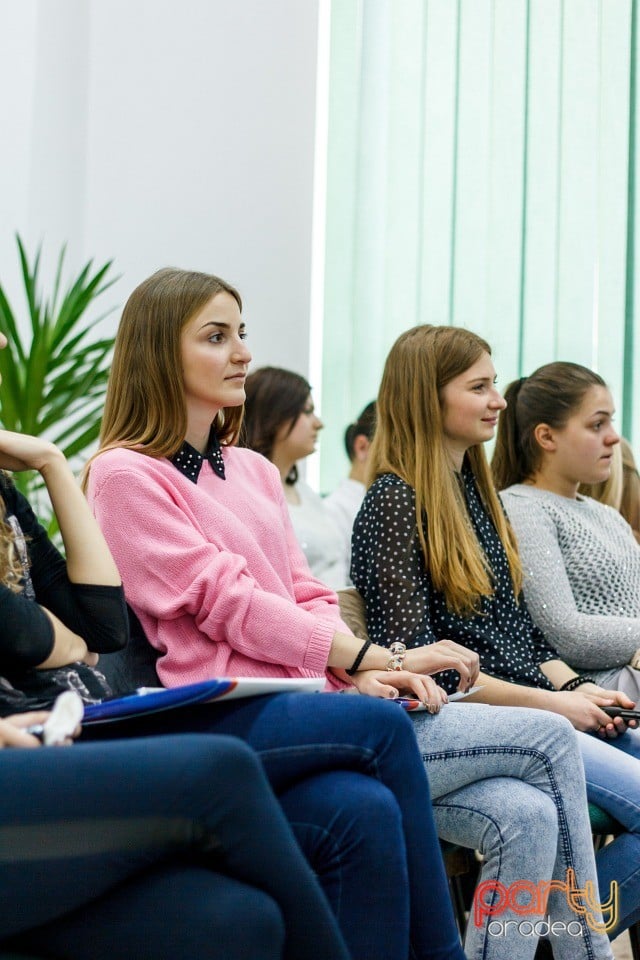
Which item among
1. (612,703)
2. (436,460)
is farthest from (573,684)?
(436,460)

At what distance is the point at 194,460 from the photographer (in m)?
1.79

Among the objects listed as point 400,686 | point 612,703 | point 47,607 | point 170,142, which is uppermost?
point 170,142

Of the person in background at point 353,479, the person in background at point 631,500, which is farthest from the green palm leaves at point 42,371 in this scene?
the person in background at point 631,500

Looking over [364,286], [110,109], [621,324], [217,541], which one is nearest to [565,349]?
[621,324]

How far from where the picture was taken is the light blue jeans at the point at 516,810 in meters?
1.60

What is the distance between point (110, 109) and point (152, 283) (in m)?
2.14

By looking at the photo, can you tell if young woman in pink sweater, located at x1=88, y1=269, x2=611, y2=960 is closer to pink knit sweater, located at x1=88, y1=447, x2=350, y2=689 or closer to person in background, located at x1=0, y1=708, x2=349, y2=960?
pink knit sweater, located at x1=88, y1=447, x2=350, y2=689

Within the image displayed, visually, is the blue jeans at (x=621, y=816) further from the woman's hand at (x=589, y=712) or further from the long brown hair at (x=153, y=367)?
the long brown hair at (x=153, y=367)

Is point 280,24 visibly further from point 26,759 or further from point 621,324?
point 26,759

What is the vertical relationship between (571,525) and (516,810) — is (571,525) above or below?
above

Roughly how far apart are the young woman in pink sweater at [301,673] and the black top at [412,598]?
113mm

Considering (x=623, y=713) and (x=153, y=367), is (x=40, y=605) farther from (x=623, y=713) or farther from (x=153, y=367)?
(x=623, y=713)

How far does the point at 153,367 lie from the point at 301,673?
0.53 m

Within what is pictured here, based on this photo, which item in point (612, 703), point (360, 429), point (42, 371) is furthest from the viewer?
point (360, 429)
